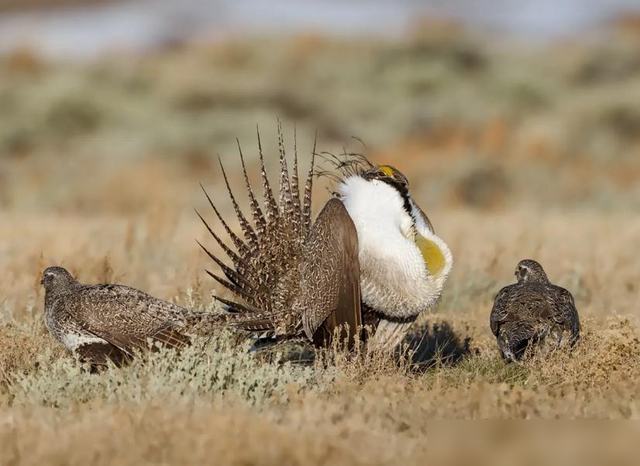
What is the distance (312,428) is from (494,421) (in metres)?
0.77

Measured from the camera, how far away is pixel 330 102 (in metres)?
25.4

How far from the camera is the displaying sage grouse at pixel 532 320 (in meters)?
5.59

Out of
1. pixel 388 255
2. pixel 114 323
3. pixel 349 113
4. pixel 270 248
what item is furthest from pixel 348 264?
pixel 349 113

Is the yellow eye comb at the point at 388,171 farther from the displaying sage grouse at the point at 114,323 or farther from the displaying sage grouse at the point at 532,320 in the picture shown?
the displaying sage grouse at the point at 114,323

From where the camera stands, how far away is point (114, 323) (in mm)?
5227

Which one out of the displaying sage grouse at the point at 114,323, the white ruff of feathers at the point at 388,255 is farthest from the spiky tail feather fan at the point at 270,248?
the white ruff of feathers at the point at 388,255

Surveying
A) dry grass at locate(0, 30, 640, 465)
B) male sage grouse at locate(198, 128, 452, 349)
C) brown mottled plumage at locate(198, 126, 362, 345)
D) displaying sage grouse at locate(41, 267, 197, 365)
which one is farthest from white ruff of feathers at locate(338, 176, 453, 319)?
displaying sage grouse at locate(41, 267, 197, 365)

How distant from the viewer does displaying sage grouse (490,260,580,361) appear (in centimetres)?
559

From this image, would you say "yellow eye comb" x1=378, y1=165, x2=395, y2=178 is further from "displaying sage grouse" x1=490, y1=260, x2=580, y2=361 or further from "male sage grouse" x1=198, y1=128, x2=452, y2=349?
"displaying sage grouse" x1=490, y1=260, x2=580, y2=361

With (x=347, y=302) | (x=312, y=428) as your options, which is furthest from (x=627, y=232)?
(x=312, y=428)

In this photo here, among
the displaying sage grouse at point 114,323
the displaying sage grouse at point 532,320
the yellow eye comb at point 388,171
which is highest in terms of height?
the yellow eye comb at point 388,171

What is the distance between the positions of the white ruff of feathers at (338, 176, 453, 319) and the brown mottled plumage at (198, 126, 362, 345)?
12cm

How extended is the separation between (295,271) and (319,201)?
5564 millimetres

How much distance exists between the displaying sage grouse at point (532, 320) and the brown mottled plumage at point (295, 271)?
95 centimetres
